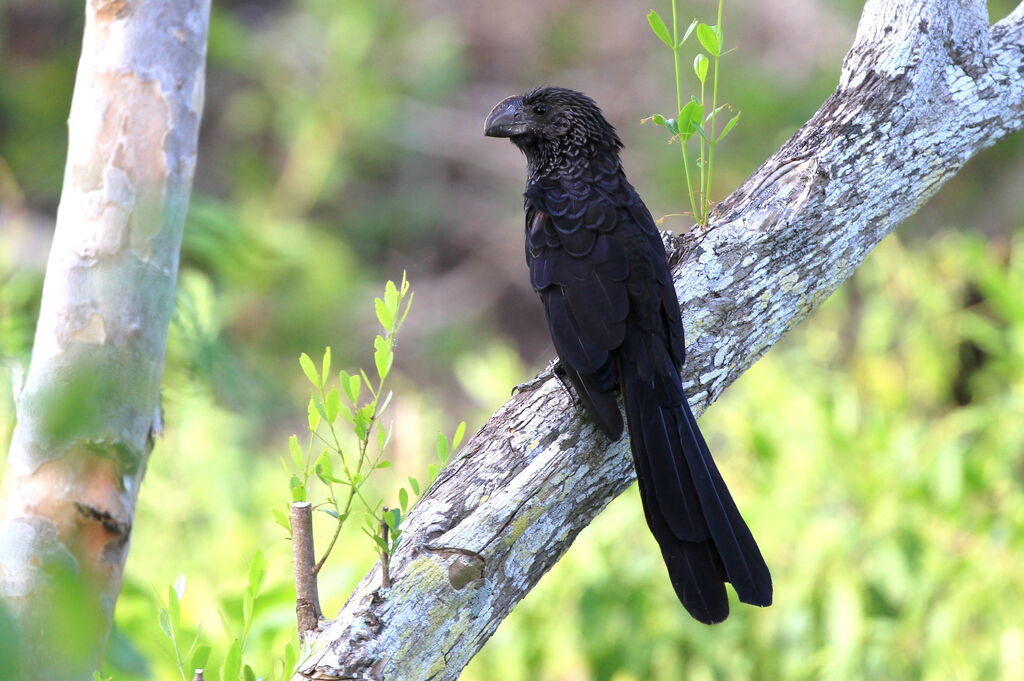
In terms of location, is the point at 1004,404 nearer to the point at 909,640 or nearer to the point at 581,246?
the point at 909,640

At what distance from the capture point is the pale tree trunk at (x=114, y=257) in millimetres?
1351

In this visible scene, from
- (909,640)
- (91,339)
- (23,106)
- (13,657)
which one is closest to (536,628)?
(909,640)

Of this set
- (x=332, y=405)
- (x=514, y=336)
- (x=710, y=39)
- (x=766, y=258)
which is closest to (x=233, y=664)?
(x=332, y=405)

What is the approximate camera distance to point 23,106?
535cm

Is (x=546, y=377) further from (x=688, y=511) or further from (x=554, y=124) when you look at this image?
(x=554, y=124)

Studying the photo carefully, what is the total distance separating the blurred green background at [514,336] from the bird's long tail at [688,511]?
53 centimetres

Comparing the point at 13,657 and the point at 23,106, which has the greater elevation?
the point at 23,106

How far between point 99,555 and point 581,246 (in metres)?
0.89

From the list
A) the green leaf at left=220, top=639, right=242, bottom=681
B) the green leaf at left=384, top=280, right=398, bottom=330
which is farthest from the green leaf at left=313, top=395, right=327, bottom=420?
the green leaf at left=220, top=639, right=242, bottom=681

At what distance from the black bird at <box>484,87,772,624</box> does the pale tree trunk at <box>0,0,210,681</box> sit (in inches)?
24.1

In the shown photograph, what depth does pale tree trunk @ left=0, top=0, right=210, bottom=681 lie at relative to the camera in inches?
A: 53.2

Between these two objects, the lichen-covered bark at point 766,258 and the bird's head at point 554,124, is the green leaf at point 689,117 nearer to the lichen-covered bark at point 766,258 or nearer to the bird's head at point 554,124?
the lichen-covered bark at point 766,258

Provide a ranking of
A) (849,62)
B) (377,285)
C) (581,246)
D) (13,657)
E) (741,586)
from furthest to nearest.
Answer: (377,285), (581,246), (849,62), (741,586), (13,657)

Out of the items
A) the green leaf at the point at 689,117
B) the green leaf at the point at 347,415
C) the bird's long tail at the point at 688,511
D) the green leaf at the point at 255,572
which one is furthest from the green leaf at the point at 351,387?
the green leaf at the point at 689,117
